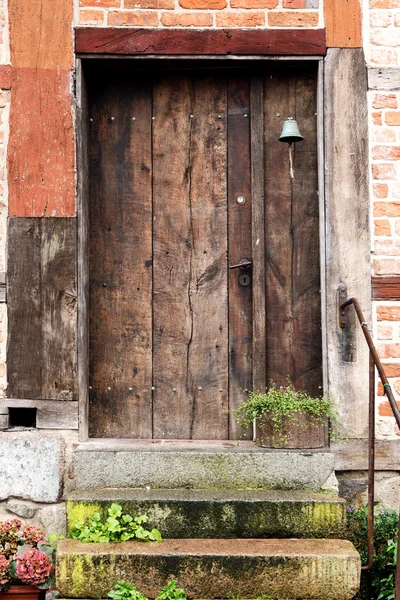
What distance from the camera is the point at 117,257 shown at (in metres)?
4.45

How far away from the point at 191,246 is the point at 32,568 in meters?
2.10

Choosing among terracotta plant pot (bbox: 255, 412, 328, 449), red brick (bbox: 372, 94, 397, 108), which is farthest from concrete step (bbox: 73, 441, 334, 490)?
red brick (bbox: 372, 94, 397, 108)

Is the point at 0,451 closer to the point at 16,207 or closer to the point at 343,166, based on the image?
the point at 16,207

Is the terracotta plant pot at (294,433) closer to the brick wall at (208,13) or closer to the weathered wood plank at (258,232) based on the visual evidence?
the weathered wood plank at (258,232)

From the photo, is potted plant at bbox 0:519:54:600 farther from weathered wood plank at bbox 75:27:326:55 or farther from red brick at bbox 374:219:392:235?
weathered wood plank at bbox 75:27:326:55

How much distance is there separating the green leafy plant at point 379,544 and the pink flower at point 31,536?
67.8 inches

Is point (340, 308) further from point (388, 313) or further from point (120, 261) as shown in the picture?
point (120, 261)

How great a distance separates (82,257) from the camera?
420cm

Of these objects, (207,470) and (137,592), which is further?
(207,470)

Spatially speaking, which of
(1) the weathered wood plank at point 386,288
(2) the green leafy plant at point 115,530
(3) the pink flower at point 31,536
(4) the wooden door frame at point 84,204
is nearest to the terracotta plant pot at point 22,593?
(3) the pink flower at point 31,536

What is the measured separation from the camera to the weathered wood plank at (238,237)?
14.5 ft

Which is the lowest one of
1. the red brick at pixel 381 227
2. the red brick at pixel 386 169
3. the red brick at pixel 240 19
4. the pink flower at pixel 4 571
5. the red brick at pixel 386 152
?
the pink flower at pixel 4 571

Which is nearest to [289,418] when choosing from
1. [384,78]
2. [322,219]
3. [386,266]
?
[386,266]

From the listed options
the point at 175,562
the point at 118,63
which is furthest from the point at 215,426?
the point at 118,63
